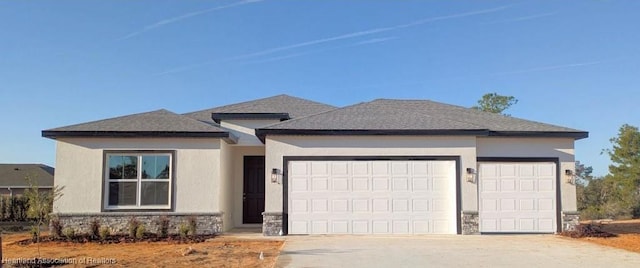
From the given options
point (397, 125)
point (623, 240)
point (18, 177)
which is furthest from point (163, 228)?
point (18, 177)

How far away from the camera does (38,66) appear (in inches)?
666

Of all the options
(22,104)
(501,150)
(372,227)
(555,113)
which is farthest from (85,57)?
(555,113)

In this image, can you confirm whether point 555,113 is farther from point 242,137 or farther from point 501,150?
point 242,137

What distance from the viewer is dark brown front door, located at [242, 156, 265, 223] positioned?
51.5ft

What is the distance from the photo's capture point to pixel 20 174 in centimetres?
3216

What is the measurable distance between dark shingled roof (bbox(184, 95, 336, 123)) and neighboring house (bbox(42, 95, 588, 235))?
335 cm

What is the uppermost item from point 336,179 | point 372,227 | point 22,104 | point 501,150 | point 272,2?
point 272,2

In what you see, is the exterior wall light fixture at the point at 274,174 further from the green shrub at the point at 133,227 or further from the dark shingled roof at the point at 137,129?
the green shrub at the point at 133,227

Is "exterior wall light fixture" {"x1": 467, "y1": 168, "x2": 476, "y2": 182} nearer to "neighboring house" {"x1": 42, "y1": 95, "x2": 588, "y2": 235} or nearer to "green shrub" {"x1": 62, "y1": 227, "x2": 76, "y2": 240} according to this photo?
"neighboring house" {"x1": 42, "y1": 95, "x2": 588, "y2": 235}

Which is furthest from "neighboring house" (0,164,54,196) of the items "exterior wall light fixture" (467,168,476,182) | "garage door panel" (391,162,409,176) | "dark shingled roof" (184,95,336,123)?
"exterior wall light fixture" (467,168,476,182)

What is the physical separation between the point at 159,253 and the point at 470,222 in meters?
7.76

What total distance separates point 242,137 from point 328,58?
6.88 m

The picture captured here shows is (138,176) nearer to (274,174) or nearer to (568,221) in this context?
(274,174)

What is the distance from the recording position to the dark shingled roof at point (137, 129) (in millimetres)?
12930
